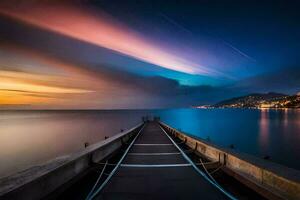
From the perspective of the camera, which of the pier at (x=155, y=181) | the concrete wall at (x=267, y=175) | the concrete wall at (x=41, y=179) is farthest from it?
the pier at (x=155, y=181)

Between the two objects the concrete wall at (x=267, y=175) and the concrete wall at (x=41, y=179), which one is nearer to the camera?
the concrete wall at (x=41, y=179)

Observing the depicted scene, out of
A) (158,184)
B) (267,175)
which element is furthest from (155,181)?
(267,175)

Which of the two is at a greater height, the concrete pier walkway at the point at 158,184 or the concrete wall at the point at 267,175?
the concrete wall at the point at 267,175

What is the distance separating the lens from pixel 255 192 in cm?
423

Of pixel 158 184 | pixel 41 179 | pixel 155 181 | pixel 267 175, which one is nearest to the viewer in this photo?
pixel 41 179

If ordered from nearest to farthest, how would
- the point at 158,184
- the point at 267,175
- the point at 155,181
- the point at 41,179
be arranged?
1. the point at 41,179
2. the point at 267,175
3. the point at 158,184
4. the point at 155,181

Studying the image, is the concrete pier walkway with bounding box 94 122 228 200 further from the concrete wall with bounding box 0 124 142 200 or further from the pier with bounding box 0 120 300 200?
the concrete wall with bounding box 0 124 142 200

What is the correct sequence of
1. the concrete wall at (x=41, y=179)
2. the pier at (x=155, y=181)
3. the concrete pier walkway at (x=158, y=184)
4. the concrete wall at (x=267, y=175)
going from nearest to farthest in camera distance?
the concrete wall at (x=41, y=179), the concrete wall at (x=267, y=175), the pier at (x=155, y=181), the concrete pier walkway at (x=158, y=184)

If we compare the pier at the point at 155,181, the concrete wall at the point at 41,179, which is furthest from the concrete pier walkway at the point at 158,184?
the concrete wall at the point at 41,179

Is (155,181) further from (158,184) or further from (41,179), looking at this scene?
(41,179)

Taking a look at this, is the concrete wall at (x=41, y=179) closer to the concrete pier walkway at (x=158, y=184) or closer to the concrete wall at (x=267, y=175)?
the concrete pier walkway at (x=158, y=184)

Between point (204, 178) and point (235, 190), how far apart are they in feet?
2.95

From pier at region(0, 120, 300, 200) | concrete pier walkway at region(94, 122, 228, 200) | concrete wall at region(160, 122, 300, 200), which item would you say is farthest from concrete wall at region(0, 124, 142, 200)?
concrete wall at region(160, 122, 300, 200)

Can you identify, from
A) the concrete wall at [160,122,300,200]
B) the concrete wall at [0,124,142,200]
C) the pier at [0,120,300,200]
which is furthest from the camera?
the pier at [0,120,300,200]
